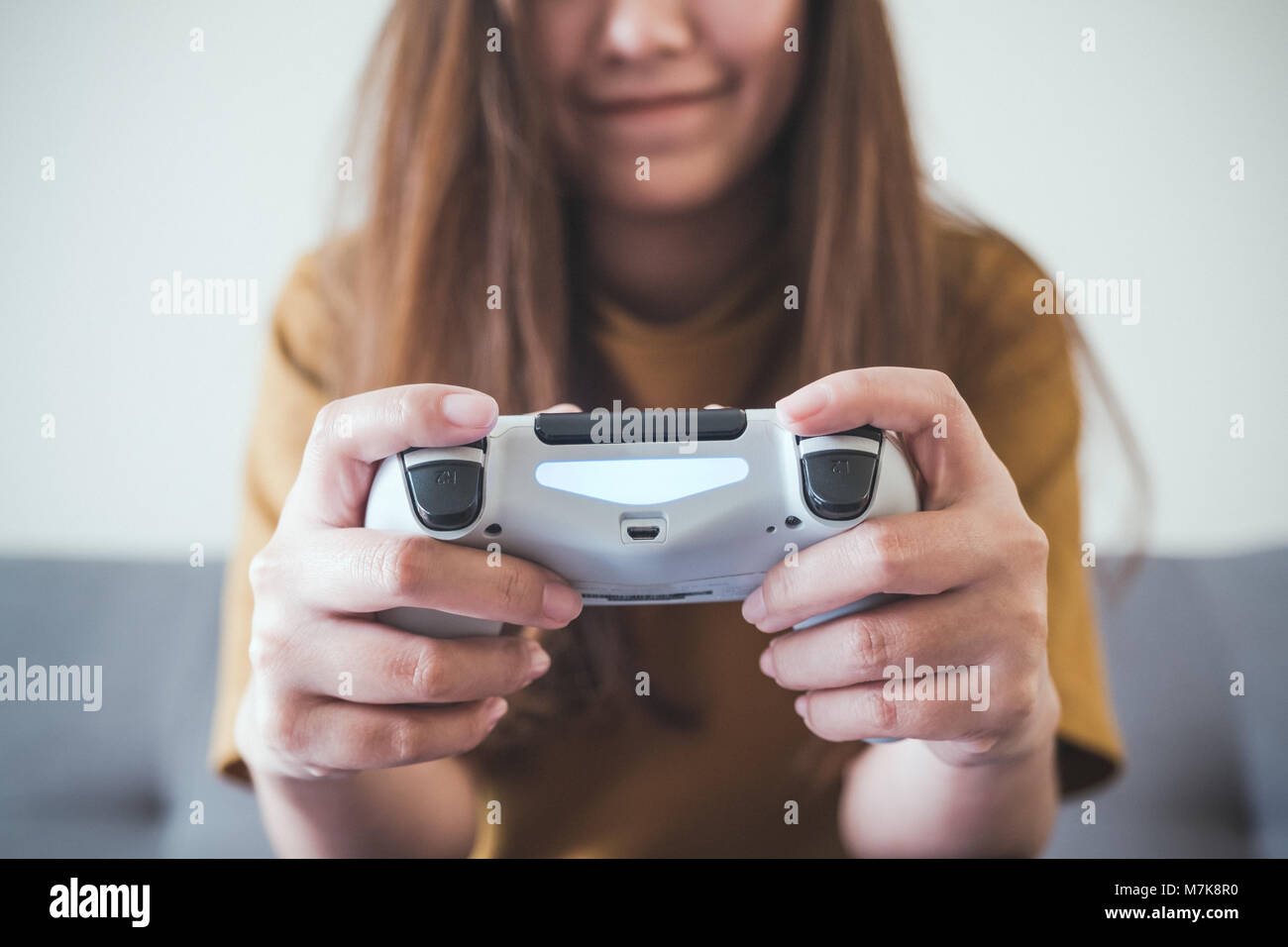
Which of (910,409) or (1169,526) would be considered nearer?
(910,409)

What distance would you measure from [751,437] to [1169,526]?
0.39 meters

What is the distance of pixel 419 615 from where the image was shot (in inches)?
15.1

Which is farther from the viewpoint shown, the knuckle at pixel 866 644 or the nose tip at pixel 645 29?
the nose tip at pixel 645 29

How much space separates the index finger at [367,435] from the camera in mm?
344

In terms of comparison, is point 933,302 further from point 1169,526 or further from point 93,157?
point 93,157

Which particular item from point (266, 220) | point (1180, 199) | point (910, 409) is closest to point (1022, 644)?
point (910, 409)

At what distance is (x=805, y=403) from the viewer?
35 centimetres

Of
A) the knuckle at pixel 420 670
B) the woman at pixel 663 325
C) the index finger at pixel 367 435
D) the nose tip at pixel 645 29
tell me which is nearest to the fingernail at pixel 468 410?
the index finger at pixel 367 435

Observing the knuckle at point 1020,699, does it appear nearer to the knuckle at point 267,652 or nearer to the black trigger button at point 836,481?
the black trigger button at point 836,481

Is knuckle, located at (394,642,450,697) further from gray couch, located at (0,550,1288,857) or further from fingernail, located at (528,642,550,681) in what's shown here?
gray couch, located at (0,550,1288,857)

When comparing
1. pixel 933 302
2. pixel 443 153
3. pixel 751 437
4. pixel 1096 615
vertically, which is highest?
pixel 443 153

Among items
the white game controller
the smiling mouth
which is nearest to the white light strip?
the white game controller

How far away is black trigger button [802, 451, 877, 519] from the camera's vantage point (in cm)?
35

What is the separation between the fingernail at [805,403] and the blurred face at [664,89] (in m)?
0.31
